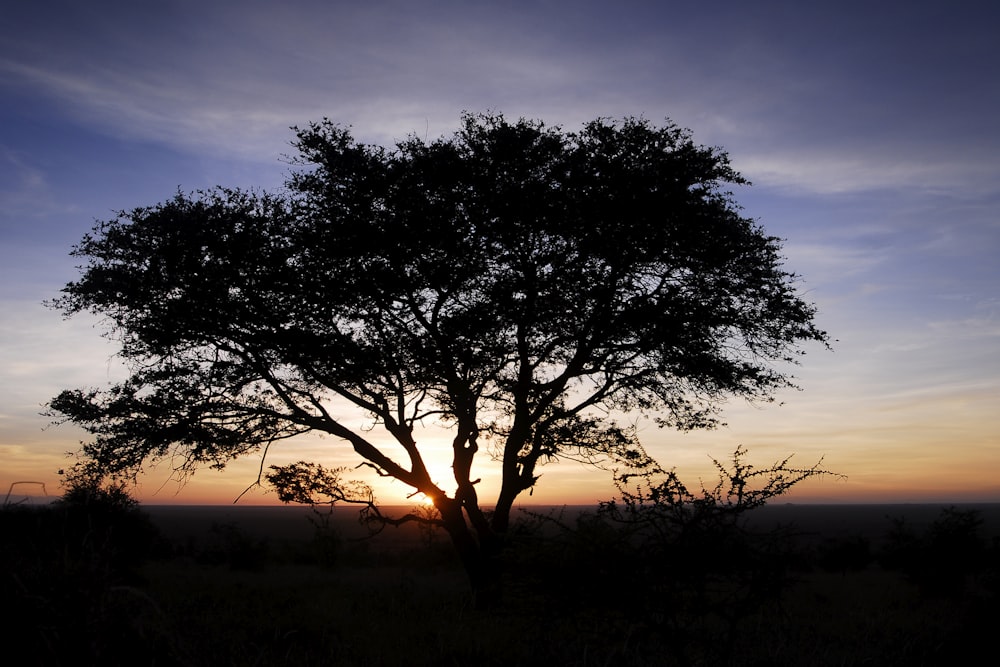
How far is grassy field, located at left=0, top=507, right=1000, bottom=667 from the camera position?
432 cm

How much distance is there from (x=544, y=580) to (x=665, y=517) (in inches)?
57.6

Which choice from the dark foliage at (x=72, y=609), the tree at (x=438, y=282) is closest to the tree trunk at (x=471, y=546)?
the tree at (x=438, y=282)

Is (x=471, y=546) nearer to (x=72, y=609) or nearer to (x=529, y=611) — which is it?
(x=529, y=611)

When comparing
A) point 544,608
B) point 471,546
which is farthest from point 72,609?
point 471,546

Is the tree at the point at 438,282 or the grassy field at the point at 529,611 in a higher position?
the tree at the point at 438,282

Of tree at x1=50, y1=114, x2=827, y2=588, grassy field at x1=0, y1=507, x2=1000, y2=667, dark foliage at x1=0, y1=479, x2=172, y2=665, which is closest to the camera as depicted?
dark foliage at x1=0, y1=479, x2=172, y2=665

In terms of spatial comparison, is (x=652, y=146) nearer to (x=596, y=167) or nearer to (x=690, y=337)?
(x=596, y=167)

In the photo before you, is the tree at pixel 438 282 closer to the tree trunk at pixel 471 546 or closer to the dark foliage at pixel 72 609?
the tree trunk at pixel 471 546

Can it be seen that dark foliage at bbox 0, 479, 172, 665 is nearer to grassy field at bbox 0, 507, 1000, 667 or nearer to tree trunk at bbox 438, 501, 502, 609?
grassy field at bbox 0, 507, 1000, 667

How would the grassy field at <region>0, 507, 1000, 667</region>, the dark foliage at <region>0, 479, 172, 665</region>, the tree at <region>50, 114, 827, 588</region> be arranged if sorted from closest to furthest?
the dark foliage at <region>0, 479, 172, 665</region> < the grassy field at <region>0, 507, 1000, 667</region> < the tree at <region>50, 114, 827, 588</region>

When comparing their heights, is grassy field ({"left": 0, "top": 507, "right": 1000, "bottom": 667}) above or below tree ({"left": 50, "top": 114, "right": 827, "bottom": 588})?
below

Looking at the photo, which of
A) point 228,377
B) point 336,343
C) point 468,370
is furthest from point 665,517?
point 228,377

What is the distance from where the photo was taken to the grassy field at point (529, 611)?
432 cm

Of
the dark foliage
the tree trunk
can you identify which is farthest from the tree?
the dark foliage
